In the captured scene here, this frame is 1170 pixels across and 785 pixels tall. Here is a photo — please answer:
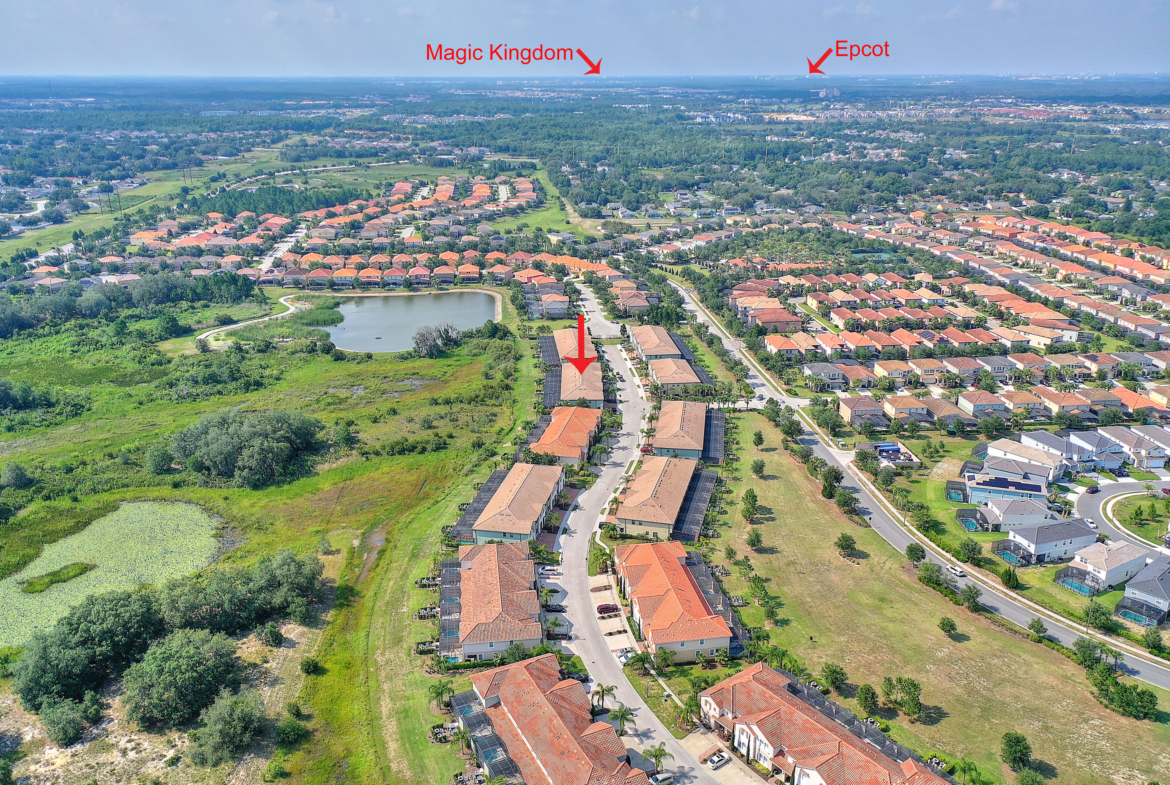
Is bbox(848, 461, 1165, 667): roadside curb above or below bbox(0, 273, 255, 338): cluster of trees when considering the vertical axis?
below

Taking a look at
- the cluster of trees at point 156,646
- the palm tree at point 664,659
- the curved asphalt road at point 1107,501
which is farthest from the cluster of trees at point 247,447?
the curved asphalt road at point 1107,501

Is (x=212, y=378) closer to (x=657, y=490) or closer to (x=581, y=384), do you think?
(x=581, y=384)

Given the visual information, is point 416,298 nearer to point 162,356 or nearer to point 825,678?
point 162,356

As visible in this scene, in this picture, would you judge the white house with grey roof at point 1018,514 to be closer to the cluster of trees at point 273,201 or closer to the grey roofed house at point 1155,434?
the grey roofed house at point 1155,434

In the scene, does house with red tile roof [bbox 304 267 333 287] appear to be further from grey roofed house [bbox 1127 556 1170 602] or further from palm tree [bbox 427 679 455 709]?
grey roofed house [bbox 1127 556 1170 602]

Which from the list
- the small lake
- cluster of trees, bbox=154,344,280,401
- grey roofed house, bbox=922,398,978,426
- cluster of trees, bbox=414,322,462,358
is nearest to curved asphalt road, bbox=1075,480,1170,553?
grey roofed house, bbox=922,398,978,426

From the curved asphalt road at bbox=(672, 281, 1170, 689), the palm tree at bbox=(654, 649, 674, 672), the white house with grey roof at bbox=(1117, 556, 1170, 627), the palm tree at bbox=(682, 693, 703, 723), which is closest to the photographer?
the palm tree at bbox=(682, 693, 703, 723)
